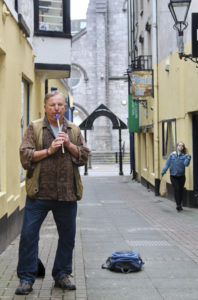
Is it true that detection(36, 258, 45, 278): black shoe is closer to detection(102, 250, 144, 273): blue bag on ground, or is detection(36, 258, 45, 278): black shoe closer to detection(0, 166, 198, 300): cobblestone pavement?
detection(0, 166, 198, 300): cobblestone pavement

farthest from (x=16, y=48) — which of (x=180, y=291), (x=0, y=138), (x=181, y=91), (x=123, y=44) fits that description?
(x=123, y=44)

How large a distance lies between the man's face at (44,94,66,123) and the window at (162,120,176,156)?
10518mm

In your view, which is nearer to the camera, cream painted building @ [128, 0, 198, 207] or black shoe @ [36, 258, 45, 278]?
black shoe @ [36, 258, 45, 278]

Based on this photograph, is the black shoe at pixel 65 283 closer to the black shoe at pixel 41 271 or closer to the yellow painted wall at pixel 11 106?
the black shoe at pixel 41 271

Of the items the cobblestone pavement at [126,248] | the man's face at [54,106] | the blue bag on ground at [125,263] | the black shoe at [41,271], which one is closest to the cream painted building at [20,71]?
the cobblestone pavement at [126,248]

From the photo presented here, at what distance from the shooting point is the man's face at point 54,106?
194 inches

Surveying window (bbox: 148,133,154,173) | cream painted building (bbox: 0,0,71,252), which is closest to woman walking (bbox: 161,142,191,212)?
cream painted building (bbox: 0,0,71,252)

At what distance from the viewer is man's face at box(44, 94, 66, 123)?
492 cm

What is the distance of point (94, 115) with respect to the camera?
30.5 metres

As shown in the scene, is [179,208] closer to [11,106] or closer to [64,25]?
[64,25]

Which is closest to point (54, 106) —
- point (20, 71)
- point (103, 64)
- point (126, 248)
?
point (126, 248)

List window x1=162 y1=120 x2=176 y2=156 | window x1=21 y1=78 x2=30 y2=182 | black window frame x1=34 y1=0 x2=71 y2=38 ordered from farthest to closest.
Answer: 1. window x1=162 y1=120 x2=176 y2=156
2. black window frame x1=34 y1=0 x2=71 y2=38
3. window x1=21 y1=78 x2=30 y2=182

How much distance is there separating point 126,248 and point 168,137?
29.7 ft

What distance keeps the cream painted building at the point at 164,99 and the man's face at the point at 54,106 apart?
26.9ft
